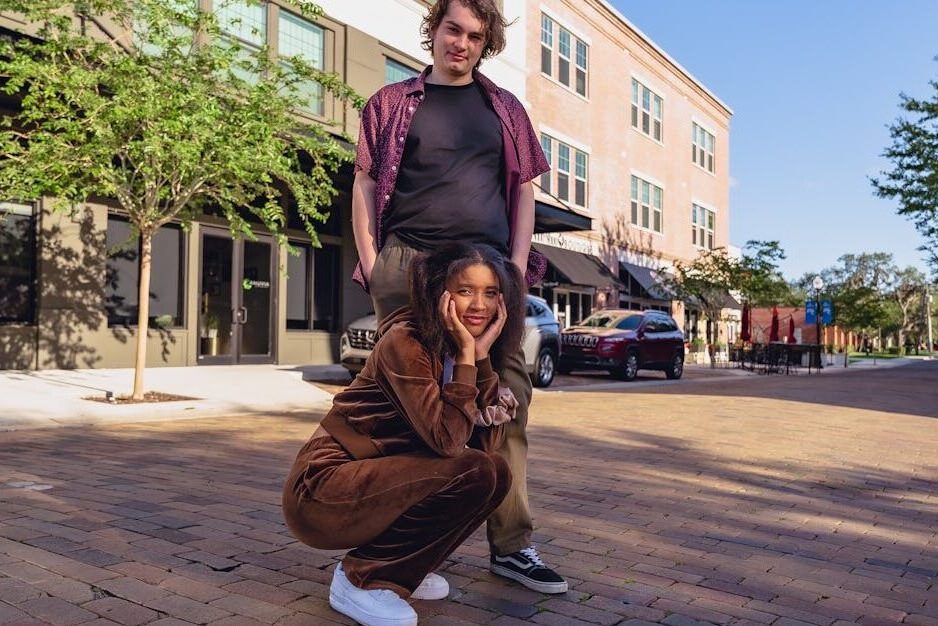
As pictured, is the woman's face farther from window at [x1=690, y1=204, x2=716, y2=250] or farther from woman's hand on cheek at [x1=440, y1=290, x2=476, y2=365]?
window at [x1=690, y1=204, x2=716, y2=250]

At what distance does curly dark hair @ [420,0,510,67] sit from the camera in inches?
117

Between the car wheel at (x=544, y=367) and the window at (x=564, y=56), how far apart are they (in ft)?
42.6

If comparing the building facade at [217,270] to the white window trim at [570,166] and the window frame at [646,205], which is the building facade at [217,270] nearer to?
the white window trim at [570,166]

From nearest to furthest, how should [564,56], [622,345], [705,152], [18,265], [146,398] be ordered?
[146,398]
[18,265]
[622,345]
[564,56]
[705,152]

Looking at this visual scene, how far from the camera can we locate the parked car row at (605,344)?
13.9 m

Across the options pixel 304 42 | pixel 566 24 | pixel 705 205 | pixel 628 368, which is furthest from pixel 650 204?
pixel 304 42

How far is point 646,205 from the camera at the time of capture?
31.4 m

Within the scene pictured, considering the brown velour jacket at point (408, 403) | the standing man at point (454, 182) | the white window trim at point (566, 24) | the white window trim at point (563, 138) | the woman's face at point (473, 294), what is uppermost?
the white window trim at point (566, 24)

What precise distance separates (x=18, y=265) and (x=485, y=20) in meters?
11.8

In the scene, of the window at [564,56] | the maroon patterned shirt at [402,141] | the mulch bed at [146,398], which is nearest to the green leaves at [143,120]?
the mulch bed at [146,398]

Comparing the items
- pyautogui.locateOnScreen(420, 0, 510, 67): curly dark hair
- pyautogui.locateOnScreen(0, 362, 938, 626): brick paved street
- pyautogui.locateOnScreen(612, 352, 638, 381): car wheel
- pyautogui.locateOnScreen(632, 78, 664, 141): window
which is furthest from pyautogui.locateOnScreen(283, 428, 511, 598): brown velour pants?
pyautogui.locateOnScreen(632, 78, 664, 141): window

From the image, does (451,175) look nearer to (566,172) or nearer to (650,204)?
(566,172)

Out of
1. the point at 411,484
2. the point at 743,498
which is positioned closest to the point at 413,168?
the point at 411,484

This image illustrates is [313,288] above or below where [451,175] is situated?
above
